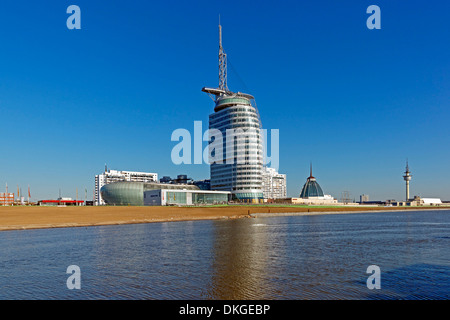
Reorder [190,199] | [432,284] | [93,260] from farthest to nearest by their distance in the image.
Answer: [190,199] < [93,260] < [432,284]

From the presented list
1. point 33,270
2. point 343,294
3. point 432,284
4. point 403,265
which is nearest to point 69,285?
point 33,270

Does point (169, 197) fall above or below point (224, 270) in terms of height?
below

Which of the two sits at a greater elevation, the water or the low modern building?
the water

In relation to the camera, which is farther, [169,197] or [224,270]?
[169,197]

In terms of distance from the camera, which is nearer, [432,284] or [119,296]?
[119,296]

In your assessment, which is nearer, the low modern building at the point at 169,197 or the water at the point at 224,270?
the water at the point at 224,270

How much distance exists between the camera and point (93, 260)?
31328mm

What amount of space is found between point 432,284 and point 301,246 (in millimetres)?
19695

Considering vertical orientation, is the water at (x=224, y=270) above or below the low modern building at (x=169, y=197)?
above

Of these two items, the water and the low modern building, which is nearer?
the water

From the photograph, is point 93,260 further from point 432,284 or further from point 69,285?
point 432,284

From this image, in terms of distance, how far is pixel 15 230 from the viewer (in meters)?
61.2
